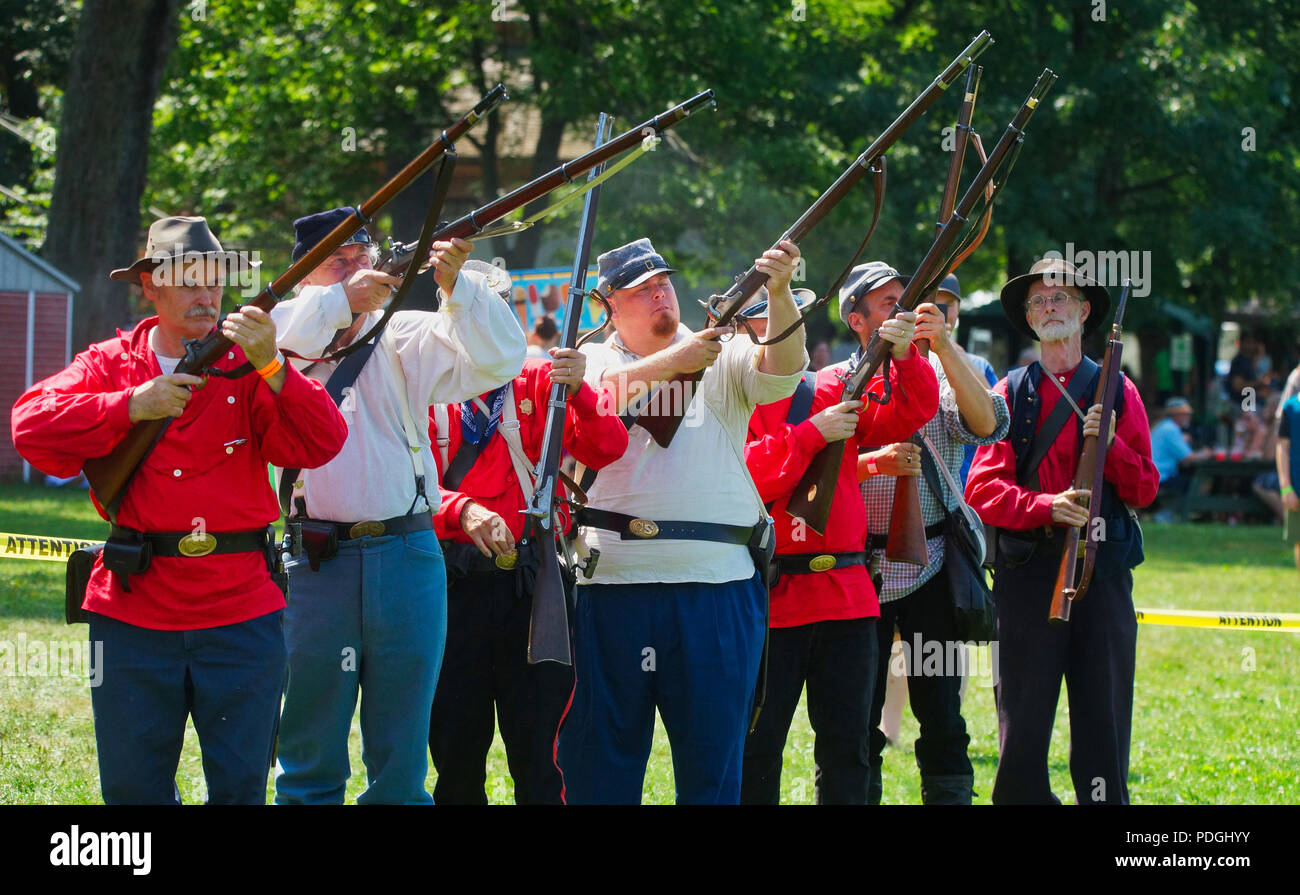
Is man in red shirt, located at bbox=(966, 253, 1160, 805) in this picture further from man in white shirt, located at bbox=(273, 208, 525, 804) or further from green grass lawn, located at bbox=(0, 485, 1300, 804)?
man in white shirt, located at bbox=(273, 208, 525, 804)

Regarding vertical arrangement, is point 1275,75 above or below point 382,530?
above

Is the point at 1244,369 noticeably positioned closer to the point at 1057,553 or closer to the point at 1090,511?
the point at 1057,553

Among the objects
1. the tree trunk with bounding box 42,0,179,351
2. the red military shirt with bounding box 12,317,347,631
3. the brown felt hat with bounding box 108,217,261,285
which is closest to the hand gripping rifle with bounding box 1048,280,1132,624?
the red military shirt with bounding box 12,317,347,631

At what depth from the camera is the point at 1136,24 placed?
24641mm

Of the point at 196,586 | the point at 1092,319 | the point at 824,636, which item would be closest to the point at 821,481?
the point at 824,636

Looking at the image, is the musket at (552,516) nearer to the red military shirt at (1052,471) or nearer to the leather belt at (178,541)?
the leather belt at (178,541)

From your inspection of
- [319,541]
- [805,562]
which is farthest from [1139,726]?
[319,541]

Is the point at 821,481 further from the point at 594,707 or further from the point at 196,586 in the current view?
the point at 196,586

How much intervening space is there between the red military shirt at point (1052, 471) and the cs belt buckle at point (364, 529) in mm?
2500

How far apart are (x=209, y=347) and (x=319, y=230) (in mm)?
970

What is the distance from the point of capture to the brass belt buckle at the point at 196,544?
14.2 ft

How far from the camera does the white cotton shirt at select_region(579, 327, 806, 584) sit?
483cm

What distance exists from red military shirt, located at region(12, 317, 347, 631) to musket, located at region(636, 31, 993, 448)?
110 cm

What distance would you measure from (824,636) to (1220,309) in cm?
2692
